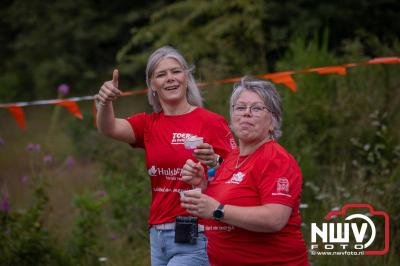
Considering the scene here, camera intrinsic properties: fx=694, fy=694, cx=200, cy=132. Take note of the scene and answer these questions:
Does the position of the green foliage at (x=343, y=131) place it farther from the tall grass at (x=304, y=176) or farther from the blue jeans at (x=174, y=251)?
the blue jeans at (x=174, y=251)

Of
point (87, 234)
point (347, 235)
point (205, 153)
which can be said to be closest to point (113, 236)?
point (87, 234)

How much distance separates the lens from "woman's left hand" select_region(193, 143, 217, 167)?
148 inches

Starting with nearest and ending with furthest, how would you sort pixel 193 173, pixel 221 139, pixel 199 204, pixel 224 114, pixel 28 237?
pixel 199 204 → pixel 193 173 → pixel 221 139 → pixel 28 237 → pixel 224 114

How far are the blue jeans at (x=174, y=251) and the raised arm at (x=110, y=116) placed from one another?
0.62 m

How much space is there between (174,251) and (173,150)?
60 cm

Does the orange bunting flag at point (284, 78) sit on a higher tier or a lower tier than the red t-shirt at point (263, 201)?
higher

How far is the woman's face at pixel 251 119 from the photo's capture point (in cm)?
345

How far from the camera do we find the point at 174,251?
414 centimetres

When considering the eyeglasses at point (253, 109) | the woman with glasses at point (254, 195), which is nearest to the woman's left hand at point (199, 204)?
the woman with glasses at point (254, 195)

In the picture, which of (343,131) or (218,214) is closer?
(218,214)

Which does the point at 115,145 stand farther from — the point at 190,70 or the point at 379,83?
the point at 190,70

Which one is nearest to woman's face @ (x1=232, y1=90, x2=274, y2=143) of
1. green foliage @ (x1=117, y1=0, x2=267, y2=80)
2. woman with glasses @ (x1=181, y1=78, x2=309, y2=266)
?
woman with glasses @ (x1=181, y1=78, x2=309, y2=266)

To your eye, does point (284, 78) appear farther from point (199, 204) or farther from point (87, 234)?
point (199, 204)

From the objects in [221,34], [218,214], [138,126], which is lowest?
[218,214]
